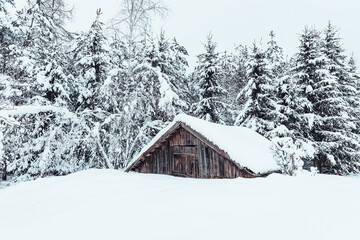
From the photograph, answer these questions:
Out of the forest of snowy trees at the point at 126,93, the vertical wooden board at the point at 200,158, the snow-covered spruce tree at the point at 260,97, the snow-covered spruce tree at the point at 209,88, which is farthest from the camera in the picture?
the snow-covered spruce tree at the point at 209,88

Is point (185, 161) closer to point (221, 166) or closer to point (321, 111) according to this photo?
point (221, 166)

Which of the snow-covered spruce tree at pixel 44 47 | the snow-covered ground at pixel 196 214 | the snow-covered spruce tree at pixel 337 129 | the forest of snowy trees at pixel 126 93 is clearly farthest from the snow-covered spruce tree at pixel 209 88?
the snow-covered ground at pixel 196 214

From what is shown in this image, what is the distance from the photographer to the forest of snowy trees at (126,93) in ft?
38.5

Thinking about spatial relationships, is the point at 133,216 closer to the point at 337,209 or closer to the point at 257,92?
the point at 337,209

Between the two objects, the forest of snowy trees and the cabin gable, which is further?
the forest of snowy trees

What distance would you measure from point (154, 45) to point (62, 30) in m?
5.97

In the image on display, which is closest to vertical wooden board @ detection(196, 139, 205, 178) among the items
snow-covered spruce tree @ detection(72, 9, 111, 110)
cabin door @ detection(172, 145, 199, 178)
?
cabin door @ detection(172, 145, 199, 178)

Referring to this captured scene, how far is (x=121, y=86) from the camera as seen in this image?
13508 millimetres

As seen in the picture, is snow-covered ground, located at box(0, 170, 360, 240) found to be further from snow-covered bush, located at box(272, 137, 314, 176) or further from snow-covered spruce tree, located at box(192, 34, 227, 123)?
snow-covered spruce tree, located at box(192, 34, 227, 123)

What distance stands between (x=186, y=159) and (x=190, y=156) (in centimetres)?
36

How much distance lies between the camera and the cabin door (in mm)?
9906

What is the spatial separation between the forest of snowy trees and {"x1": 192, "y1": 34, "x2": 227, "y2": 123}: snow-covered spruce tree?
0.09m

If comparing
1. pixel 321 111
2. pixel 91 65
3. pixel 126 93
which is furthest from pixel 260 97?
pixel 91 65

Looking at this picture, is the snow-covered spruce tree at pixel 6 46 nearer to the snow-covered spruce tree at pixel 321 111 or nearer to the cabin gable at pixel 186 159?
the cabin gable at pixel 186 159
